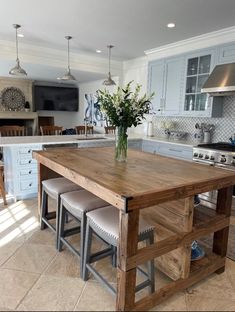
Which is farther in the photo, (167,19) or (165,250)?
(167,19)

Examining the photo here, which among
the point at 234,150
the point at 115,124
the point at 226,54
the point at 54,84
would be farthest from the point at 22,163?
the point at 54,84

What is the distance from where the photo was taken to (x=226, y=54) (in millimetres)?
3553

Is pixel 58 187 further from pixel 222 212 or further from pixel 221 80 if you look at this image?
pixel 221 80

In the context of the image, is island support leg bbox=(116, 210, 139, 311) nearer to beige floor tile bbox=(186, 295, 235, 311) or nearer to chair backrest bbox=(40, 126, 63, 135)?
beige floor tile bbox=(186, 295, 235, 311)

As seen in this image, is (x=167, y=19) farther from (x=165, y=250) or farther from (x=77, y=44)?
(x=165, y=250)

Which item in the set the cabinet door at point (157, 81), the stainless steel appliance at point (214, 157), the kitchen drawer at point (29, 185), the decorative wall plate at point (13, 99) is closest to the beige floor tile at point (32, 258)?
the kitchen drawer at point (29, 185)

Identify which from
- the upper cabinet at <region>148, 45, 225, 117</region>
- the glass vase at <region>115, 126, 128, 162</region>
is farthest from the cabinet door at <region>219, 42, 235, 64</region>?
the glass vase at <region>115, 126, 128, 162</region>

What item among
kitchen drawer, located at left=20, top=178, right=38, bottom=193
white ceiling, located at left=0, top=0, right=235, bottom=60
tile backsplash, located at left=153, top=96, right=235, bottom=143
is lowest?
kitchen drawer, located at left=20, top=178, right=38, bottom=193

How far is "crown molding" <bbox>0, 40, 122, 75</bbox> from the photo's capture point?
454cm

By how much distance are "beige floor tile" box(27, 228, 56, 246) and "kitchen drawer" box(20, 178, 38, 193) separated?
108cm

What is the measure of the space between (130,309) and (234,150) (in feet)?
8.12

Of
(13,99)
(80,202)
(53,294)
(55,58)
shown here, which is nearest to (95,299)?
(53,294)

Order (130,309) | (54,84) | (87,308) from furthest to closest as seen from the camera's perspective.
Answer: (54,84)
(87,308)
(130,309)

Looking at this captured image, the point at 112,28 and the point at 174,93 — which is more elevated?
the point at 112,28
